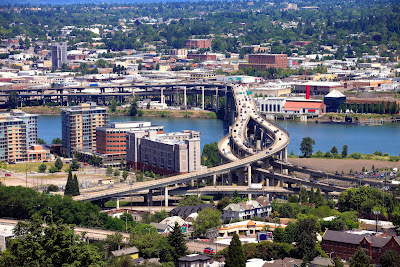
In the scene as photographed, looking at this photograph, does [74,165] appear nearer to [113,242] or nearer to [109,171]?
[109,171]

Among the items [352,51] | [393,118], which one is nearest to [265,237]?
[393,118]

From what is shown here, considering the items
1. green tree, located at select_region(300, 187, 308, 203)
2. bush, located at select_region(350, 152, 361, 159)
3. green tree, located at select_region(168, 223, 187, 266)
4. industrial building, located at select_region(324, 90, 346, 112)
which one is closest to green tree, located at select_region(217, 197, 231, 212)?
green tree, located at select_region(300, 187, 308, 203)

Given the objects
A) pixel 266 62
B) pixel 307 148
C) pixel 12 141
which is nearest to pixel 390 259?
pixel 307 148

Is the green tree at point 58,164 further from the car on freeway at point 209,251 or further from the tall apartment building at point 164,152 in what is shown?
the car on freeway at point 209,251

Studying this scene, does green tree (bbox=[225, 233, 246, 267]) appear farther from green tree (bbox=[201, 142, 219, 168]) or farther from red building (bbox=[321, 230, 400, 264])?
green tree (bbox=[201, 142, 219, 168])

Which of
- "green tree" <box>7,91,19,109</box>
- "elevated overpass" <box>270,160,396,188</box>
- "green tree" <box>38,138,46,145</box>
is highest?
"elevated overpass" <box>270,160,396,188</box>

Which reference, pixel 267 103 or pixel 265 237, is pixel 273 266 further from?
pixel 267 103
